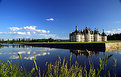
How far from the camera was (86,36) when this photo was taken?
2375 inches

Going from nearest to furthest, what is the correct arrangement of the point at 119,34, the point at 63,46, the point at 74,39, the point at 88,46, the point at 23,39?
the point at 88,46
the point at 63,46
the point at 74,39
the point at 119,34
the point at 23,39

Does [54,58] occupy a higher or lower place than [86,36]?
lower

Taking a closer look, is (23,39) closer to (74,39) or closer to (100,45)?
(74,39)

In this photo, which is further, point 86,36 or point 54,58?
point 86,36

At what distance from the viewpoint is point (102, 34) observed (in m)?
68.2

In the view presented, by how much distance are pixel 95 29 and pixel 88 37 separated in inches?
407

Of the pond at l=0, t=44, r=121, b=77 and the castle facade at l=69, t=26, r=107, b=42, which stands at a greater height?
the castle facade at l=69, t=26, r=107, b=42

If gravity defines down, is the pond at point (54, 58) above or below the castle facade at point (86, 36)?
below

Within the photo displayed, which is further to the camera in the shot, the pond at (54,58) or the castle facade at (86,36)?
the castle facade at (86,36)

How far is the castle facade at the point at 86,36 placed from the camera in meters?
57.5

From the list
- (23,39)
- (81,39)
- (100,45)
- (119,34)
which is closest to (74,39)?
(81,39)

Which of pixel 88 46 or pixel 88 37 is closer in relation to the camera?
pixel 88 46

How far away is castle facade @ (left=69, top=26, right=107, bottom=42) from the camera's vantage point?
2265 inches

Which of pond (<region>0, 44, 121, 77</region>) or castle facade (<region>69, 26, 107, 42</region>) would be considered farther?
castle facade (<region>69, 26, 107, 42</region>)
